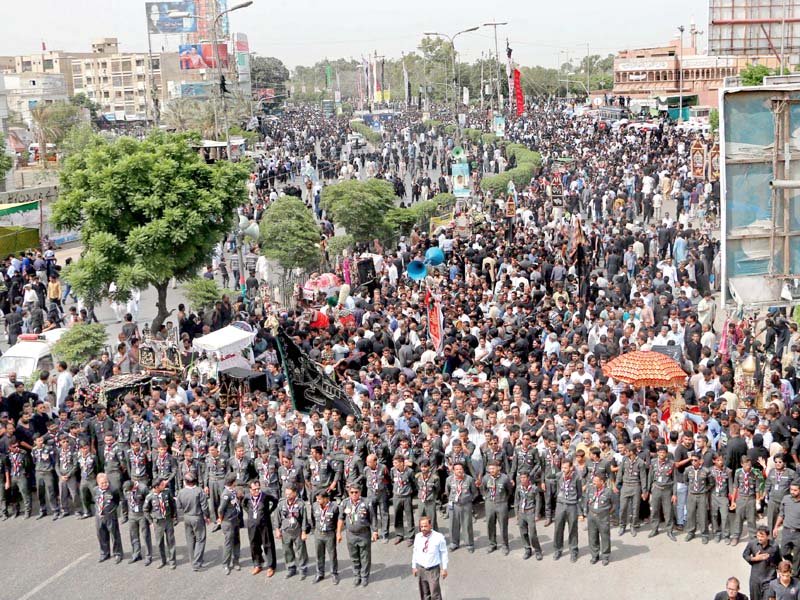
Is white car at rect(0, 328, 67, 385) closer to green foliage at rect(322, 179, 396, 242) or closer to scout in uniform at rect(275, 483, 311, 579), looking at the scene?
scout in uniform at rect(275, 483, 311, 579)

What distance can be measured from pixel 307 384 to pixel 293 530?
11.6 ft

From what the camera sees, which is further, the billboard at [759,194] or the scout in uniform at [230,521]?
the scout in uniform at [230,521]

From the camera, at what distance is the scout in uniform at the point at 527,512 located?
37.3ft

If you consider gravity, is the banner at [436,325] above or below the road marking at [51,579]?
above

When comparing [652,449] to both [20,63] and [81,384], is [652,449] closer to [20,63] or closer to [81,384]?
[81,384]

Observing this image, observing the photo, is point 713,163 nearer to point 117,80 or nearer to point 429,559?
point 429,559

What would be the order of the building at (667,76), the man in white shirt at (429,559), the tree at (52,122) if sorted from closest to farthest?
the man in white shirt at (429,559) < the tree at (52,122) < the building at (667,76)

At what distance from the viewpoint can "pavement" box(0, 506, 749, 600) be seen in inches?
423

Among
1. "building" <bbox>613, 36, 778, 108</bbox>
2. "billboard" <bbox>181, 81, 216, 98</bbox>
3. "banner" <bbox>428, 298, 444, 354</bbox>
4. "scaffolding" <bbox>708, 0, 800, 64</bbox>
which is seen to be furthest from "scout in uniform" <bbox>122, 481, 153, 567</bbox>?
"billboard" <bbox>181, 81, 216, 98</bbox>

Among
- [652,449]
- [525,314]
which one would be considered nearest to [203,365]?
[525,314]

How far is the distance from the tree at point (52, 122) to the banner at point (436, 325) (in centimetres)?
6064

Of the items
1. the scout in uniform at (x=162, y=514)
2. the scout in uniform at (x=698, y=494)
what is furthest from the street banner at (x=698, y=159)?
the scout in uniform at (x=162, y=514)

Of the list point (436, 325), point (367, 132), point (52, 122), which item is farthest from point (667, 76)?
point (436, 325)

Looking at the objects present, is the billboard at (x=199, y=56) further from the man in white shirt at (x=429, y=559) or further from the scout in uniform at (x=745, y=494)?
the man in white shirt at (x=429, y=559)
